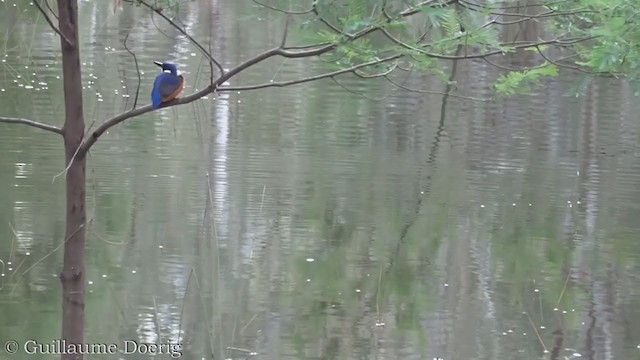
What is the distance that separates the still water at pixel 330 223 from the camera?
5.20 m

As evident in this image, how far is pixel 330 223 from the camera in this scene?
23.4 ft

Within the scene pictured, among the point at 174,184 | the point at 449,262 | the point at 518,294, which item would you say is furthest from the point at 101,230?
the point at 518,294

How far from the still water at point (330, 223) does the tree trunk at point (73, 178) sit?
1.65 feet

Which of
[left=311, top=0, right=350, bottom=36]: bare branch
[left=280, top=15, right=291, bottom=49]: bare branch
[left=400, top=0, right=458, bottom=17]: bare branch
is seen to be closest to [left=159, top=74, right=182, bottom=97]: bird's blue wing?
[left=280, top=15, right=291, bottom=49]: bare branch

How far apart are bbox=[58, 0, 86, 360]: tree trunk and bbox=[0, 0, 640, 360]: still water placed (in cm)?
50

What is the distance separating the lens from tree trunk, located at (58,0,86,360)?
2904 mm

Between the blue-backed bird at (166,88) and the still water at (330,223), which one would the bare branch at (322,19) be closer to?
the still water at (330,223)

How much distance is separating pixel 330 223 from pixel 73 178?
4.25 metres

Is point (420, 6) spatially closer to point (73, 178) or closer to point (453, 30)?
point (453, 30)

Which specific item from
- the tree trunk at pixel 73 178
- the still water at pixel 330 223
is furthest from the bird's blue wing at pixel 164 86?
the tree trunk at pixel 73 178

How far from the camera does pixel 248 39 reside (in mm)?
15336

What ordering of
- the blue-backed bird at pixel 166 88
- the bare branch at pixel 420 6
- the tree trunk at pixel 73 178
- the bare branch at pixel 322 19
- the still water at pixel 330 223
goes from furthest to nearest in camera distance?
the still water at pixel 330 223
the blue-backed bird at pixel 166 88
the tree trunk at pixel 73 178
the bare branch at pixel 322 19
the bare branch at pixel 420 6

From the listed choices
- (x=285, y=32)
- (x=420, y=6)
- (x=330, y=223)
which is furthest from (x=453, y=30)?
(x=330, y=223)

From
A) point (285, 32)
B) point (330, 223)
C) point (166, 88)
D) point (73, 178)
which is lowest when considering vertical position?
point (330, 223)
